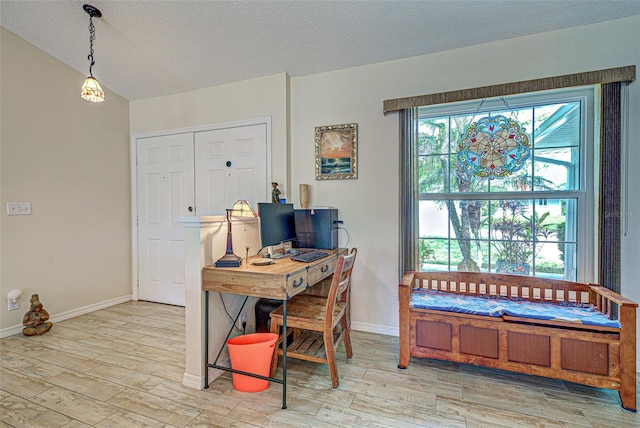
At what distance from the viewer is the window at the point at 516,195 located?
2.28 meters

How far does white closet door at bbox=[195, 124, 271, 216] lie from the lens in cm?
308

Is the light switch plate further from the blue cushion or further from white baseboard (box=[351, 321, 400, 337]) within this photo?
the blue cushion

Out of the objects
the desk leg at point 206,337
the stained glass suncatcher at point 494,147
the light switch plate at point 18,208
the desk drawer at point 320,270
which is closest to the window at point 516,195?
the stained glass suncatcher at point 494,147

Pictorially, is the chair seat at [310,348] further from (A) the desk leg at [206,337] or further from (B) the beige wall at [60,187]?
(B) the beige wall at [60,187]

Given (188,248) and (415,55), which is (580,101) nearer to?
(415,55)

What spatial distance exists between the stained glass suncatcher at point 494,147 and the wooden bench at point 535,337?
879 millimetres

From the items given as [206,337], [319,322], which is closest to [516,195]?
[319,322]

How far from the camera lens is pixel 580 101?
7.43 ft

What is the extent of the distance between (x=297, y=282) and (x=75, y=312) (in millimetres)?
2948

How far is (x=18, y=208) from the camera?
2.76 meters

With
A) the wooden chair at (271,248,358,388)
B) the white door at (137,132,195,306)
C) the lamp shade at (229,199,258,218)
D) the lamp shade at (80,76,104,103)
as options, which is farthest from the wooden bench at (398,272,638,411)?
the lamp shade at (80,76,104,103)

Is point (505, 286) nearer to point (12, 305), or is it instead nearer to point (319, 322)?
point (319, 322)

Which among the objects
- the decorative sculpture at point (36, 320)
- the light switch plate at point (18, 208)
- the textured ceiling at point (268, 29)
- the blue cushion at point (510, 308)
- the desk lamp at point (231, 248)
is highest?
the textured ceiling at point (268, 29)

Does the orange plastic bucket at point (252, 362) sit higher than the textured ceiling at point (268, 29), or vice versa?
the textured ceiling at point (268, 29)
